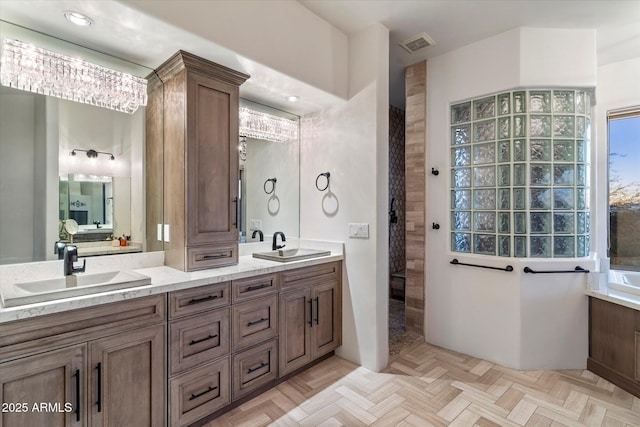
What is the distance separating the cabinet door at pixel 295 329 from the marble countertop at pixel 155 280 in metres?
0.24

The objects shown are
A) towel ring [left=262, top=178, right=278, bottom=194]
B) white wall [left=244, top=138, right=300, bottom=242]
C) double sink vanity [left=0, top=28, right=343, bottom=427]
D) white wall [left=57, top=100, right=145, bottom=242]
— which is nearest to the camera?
double sink vanity [left=0, top=28, right=343, bottom=427]

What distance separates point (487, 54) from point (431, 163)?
1.04 metres

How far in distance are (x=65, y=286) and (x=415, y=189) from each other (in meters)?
2.82

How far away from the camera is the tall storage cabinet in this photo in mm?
1941

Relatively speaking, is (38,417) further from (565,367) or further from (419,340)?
(565,367)

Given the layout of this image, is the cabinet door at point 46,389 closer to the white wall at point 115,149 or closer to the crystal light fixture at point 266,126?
the white wall at point 115,149

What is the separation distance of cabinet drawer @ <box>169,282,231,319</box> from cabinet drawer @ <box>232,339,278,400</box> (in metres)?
0.40

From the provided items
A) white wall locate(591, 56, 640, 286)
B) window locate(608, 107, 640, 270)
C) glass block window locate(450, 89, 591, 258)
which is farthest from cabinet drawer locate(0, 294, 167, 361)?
window locate(608, 107, 640, 270)

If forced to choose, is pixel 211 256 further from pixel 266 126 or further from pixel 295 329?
pixel 266 126

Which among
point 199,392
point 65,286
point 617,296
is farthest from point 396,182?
point 65,286

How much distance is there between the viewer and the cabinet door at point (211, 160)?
1956 millimetres

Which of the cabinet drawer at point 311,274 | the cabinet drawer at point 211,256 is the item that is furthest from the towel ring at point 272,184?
the cabinet drawer at point 311,274

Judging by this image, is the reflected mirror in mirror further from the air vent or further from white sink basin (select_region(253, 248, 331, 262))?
the air vent

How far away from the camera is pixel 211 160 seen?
206 centimetres
